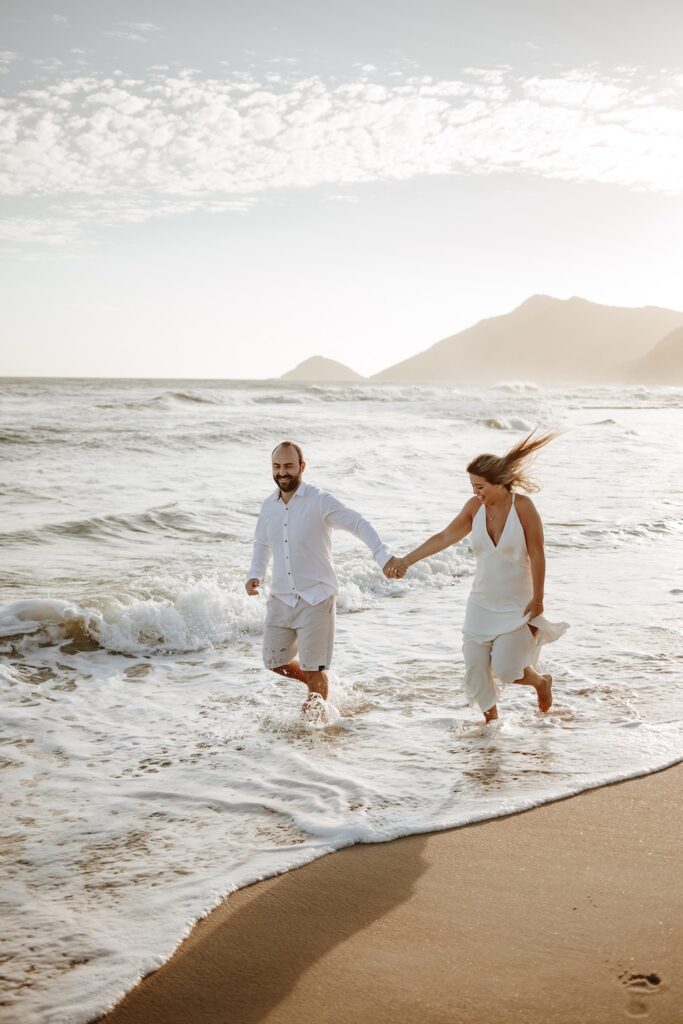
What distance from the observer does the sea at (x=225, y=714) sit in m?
3.51

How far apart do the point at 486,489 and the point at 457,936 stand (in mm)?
2572

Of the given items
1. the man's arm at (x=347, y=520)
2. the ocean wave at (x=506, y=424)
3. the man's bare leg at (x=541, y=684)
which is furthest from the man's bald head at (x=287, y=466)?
the ocean wave at (x=506, y=424)

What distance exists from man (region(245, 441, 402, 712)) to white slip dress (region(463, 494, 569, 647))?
0.67 metres

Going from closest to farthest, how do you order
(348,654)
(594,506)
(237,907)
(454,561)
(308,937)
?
(308,937), (237,907), (348,654), (454,561), (594,506)

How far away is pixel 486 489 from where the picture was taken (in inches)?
197

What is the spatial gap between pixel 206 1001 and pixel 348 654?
429 centimetres

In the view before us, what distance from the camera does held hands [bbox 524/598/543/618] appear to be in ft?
16.4

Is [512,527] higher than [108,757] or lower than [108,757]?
higher

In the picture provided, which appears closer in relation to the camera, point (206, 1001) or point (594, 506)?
point (206, 1001)

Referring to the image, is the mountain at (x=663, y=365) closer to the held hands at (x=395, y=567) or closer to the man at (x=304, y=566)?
the held hands at (x=395, y=567)

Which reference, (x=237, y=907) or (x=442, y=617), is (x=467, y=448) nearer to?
(x=442, y=617)

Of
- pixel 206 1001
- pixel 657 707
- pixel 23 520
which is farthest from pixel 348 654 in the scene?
pixel 23 520

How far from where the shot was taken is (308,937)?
123 inches

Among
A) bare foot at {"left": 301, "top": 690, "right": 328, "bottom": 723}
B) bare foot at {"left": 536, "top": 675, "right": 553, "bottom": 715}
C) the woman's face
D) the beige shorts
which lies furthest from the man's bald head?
bare foot at {"left": 536, "top": 675, "right": 553, "bottom": 715}
